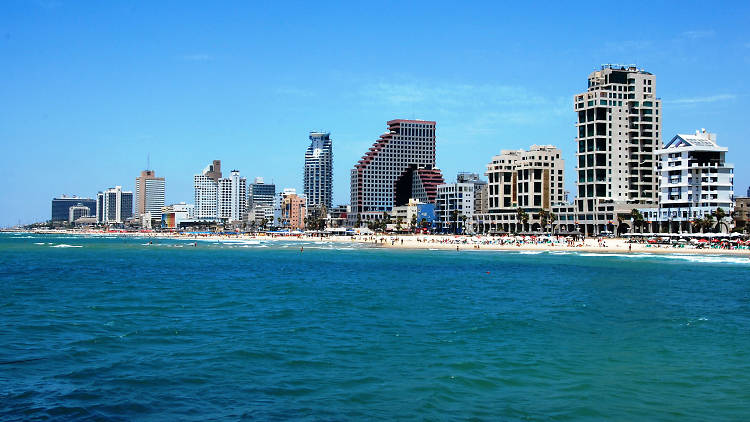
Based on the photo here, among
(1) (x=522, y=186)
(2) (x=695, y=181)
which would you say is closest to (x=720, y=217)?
(2) (x=695, y=181)

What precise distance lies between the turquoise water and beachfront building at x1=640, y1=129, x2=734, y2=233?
3590 inches

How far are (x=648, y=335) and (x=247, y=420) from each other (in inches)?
767

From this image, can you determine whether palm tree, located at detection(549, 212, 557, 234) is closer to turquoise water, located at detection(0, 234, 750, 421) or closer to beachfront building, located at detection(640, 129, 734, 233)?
beachfront building, located at detection(640, 129, 734, 233)

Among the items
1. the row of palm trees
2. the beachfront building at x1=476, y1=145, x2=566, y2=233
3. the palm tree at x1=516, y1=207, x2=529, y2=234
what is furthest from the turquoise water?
the beachfront building at x1=476, y1=145, x2=566, y2=233

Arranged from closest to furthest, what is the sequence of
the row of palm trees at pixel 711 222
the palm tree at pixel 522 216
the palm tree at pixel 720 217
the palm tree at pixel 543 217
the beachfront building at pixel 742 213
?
the palm tree at pixel 720 217
the row of palm trees at pixel 711 222
the beachfront building at pixel 742 213
the palm tree at pixel 543 217
the palm tree at pixel 522 216

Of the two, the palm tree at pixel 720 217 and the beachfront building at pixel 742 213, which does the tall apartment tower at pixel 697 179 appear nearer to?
the palm tree at pixel 720 217

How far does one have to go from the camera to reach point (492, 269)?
72375 millimetres

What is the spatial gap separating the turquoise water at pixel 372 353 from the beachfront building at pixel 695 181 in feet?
299

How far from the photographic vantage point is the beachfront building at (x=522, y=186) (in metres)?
179

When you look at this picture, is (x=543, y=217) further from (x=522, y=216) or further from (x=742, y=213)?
(x=742, y=213)

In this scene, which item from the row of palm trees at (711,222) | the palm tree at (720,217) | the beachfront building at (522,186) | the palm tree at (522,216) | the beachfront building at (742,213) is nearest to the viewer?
the palm tree at (720,217)

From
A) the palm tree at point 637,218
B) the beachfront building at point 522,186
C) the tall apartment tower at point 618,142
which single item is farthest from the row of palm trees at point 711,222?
the beachfront building at point 522,186

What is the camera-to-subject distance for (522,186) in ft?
595

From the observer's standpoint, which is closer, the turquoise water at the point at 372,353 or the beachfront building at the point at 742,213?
the turquoise water at the point at 372,353
